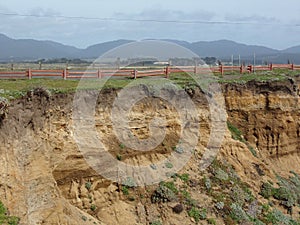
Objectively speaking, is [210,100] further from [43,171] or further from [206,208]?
[43,171]

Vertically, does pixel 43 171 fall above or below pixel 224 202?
above

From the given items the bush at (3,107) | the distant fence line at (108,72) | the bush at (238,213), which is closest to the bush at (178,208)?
the bush at (238,213)

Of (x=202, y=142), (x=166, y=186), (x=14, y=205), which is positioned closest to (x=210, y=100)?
(x=202, y=142)

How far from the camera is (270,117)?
2862 centimetres

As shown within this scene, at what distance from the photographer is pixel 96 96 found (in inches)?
743

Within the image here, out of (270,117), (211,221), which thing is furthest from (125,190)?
(270,117)

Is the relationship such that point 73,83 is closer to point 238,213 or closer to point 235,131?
point 238,213

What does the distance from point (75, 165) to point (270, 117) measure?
49.9ft

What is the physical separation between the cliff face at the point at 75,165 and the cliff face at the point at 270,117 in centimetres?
115

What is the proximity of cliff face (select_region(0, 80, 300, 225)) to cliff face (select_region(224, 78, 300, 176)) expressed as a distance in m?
1.15

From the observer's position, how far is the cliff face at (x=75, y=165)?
48.8ft

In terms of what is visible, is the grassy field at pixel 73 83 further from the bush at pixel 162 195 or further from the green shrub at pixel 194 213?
the green shrub at pixel 194 213

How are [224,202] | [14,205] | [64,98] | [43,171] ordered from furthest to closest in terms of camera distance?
[224,202] < [64,98] < [43,171] < [14,205]

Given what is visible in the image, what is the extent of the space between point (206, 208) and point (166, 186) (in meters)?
1.93
